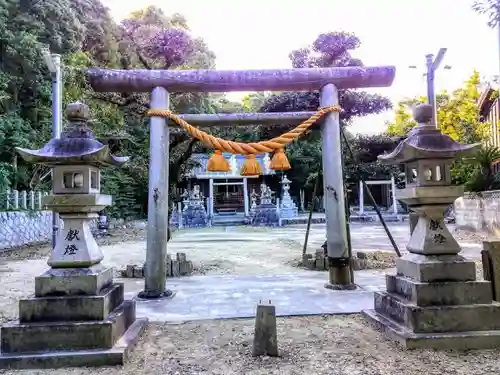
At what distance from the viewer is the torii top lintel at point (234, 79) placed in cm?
626

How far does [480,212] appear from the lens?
611 inches

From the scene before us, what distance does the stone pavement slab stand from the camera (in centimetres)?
544

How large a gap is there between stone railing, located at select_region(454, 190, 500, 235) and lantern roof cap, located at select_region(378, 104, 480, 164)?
36.4ft

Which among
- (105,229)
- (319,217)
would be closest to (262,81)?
(105,229)

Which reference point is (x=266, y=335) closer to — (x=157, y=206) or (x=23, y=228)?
(x=157, y=206)

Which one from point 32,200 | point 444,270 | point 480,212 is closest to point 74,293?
point 444,270

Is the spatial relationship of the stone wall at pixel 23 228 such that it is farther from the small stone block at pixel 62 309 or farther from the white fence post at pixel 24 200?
the small stone block at pixel 62 309

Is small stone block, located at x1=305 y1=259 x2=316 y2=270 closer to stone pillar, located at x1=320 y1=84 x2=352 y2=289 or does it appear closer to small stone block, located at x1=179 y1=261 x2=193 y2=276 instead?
stone pillar, located at x1=320 y1=84 x2=352 y2=289

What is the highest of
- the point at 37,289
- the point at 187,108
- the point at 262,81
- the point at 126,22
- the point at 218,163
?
the point at 126,22

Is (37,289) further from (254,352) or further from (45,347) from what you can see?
(254,352)

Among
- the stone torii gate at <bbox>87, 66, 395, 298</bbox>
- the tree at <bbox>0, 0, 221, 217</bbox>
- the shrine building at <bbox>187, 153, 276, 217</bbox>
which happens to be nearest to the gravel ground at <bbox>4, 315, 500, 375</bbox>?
the stone torii gate at <bbox>87, 66, 395, 298</bbox>

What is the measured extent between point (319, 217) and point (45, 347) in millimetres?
24569

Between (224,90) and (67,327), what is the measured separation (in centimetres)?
412

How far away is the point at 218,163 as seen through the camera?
277 inches
